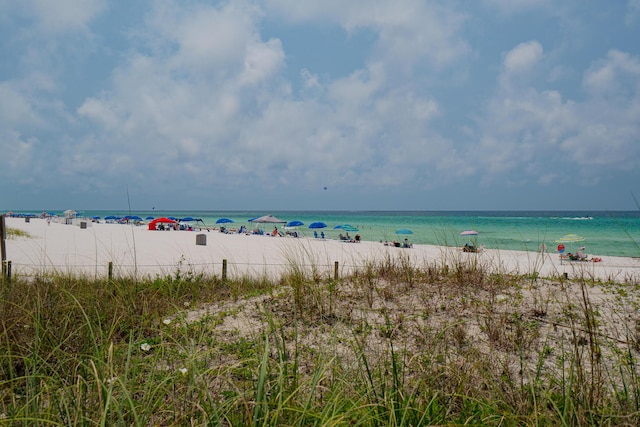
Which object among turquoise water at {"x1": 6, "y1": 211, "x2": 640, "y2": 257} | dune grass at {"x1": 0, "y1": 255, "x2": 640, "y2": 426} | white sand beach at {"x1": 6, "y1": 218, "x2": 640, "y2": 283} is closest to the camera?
dune grass at {"x1": 0, "y1": 255, "x2": 640, "y2": 426}

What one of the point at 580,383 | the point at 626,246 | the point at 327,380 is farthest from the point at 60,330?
the point at 626,246

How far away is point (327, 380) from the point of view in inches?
102

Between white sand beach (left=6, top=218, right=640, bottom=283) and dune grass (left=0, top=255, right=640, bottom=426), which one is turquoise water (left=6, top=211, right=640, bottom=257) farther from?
dune grass (left=0, top=255, right=640, bottom=426)

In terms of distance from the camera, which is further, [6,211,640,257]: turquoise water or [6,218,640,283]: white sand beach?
[6,211,640,257]: turquoise water

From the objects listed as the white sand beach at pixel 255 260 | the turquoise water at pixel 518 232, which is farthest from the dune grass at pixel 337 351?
the turquoise water at pixel 518 232

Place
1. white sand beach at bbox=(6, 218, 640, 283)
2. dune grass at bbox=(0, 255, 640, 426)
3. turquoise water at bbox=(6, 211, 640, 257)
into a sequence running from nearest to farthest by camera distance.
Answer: dune grass at bbox=(0, 255, 640, 426), white sand beach at bbox=(6, 218, 640, 283), turquoise water at bbox=(6, 211, 640, 257)

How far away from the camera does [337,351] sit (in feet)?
10.1

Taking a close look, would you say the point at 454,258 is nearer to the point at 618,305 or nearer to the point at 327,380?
the point at 618,305

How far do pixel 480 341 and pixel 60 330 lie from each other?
12.6 ft

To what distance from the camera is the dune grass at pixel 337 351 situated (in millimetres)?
1978

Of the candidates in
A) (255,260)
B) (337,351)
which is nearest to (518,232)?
(255,260)

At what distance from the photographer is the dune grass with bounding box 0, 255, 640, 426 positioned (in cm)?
198

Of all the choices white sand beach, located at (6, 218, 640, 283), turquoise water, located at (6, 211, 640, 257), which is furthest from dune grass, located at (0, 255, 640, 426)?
turquoise water, located at (6, 211, 640, 257)

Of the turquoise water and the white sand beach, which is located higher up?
the white sand beach
